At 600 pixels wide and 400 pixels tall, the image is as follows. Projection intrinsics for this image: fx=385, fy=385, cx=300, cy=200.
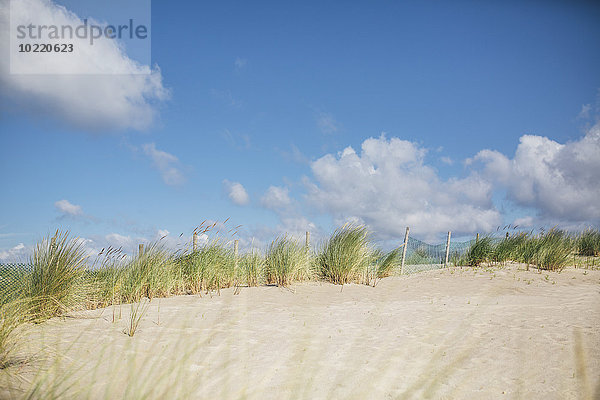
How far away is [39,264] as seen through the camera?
20.1ft

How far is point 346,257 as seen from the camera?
1028 cm

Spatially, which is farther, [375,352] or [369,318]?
[369,318]

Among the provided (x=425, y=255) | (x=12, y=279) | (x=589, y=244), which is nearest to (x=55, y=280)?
(x=12, y=279)

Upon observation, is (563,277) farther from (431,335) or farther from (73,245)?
(73,245)

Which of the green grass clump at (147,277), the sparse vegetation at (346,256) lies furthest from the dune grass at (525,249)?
the green grass clump at (147,277)

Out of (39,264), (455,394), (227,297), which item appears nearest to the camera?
(455,394)

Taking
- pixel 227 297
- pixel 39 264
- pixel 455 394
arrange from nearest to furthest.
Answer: pixel 455 394 → pixel 39 264 → pixel 227 297

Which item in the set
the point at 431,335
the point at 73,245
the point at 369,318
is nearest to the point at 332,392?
the point at 431,335

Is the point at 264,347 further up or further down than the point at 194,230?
further down

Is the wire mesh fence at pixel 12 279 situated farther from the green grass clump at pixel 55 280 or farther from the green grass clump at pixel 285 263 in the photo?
the green grass clump at pixel 285 263

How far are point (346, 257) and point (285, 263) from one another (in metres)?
1.78

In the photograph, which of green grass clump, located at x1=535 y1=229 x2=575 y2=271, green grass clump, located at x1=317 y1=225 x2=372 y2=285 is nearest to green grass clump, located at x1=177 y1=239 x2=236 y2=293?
green grass clump, located at x1=317 y1=225 x2=372 y2=285

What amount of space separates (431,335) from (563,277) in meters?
9.00

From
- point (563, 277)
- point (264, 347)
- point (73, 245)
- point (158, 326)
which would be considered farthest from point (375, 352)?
point (563, 277)
